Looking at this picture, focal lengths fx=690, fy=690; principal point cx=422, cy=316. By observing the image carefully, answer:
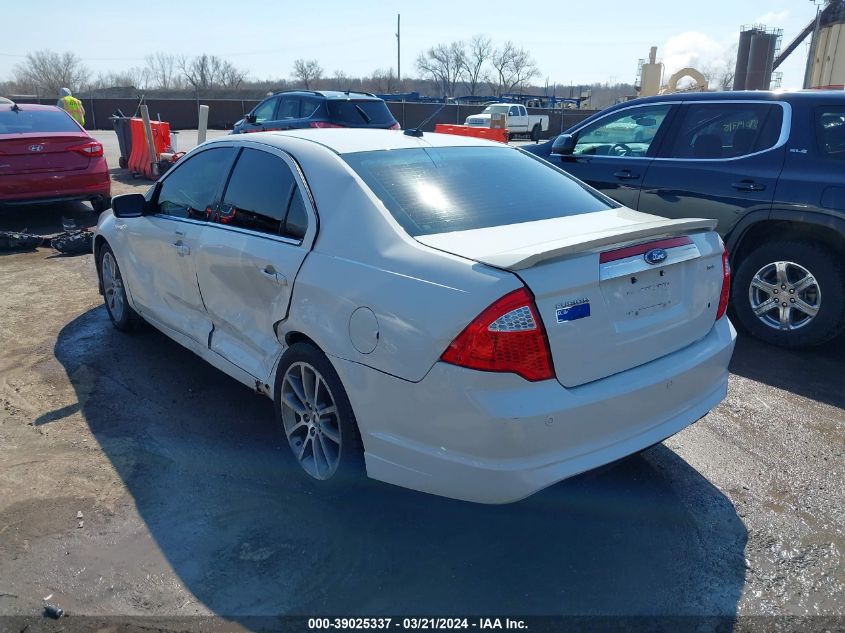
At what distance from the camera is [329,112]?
1430 centimetres

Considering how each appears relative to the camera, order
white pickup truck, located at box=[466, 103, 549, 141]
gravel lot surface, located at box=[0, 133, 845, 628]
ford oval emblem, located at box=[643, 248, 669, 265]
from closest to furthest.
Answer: gravel lot surface, located at box=[0, 133, 845, 628] → ford oval emblem, located at box=[643, 248, 669, 265] → white pickup truck, located at box=[466, 103, 549, 141]

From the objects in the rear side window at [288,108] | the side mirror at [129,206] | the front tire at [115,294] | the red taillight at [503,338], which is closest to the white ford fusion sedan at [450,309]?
the red taillight at [503,338]

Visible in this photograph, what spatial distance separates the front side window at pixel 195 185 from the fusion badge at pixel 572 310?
2393 mm

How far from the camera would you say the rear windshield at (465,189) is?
3.15 meters

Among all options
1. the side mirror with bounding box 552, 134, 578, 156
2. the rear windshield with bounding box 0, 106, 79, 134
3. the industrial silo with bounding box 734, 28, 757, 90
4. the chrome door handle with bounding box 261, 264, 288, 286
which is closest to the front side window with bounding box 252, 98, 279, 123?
the rear windshield with bounding box 0, 106, 79, 134

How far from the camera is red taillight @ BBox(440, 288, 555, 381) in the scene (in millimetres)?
2492

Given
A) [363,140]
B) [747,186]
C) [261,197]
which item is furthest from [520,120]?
[261,197]

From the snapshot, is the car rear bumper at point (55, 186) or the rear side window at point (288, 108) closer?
the car rear bumper at point (55, 186)

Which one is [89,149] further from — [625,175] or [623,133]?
[625,175]

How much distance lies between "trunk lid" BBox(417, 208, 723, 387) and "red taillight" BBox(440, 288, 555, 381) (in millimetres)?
53

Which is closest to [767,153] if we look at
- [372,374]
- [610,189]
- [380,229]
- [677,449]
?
[610,189]

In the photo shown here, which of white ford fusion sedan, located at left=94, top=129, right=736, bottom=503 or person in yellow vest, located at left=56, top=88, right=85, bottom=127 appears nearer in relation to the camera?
white ford fusion sedan, located at left=94, top=129, right=736, bottom=503

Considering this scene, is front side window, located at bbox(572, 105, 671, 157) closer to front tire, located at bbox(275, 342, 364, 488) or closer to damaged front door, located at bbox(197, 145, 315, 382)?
damaged front door, located at bbox(197, 145, 315, 382)

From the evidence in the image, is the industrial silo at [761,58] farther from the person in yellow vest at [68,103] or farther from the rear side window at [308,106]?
the person in yellow vest at [68,103]
